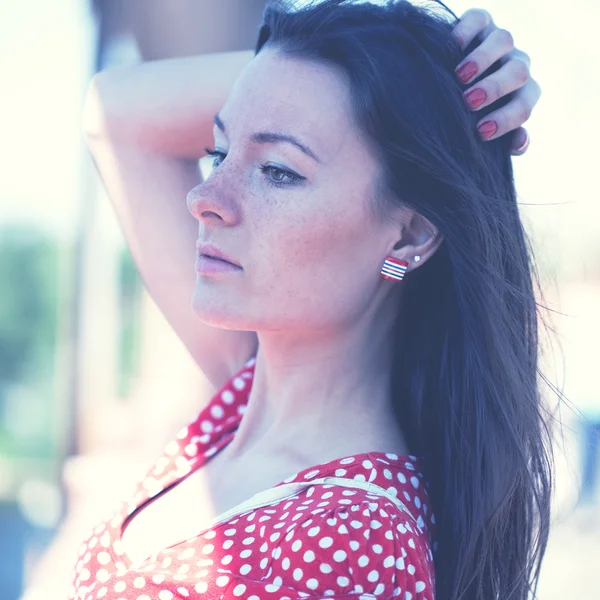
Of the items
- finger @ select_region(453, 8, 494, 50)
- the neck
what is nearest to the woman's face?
the neck

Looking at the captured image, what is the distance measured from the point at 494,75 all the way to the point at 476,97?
49 mm

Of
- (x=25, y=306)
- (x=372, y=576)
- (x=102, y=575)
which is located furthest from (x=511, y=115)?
(x=25, y=306)

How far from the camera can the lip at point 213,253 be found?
4.33 ft

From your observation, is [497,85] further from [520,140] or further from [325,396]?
[325,396]

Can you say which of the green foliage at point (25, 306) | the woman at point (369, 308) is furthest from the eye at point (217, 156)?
the green foliage at point (25, 306)

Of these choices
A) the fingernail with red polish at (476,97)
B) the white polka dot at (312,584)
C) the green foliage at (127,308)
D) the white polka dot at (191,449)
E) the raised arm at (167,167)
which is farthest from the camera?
the green foliage at (127,308)

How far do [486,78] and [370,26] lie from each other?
217 mm

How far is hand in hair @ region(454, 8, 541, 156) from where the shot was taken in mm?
1282

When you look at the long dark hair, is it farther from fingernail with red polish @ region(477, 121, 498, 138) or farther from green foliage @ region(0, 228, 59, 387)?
green foliage @ region(0, 228, 59, 387)

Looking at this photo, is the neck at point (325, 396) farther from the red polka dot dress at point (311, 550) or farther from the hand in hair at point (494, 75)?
the hand in hair at point (494, 75)

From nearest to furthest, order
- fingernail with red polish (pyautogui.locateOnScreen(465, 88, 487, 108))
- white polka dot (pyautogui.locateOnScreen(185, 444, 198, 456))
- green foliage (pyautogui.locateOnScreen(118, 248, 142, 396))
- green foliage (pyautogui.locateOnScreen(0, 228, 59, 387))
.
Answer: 1. fingernail with red polish (pyautogui.locateOnScreen(465, 88, 487, 108))
2. white polka dot (pyautogui.locateOnScreen(185, 444, 198, 456))
3. green foliage (pyautogui.locateOnScreen(118, 248, 142, 396))
4. green foliage (pyautogui.locateOnScreen(0, 228, 59, 387))

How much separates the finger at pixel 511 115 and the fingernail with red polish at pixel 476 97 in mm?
28

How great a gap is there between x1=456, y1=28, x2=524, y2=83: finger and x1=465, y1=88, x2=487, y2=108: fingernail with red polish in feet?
0.10

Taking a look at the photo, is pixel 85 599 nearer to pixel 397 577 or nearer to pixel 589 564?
pixel 397 577
